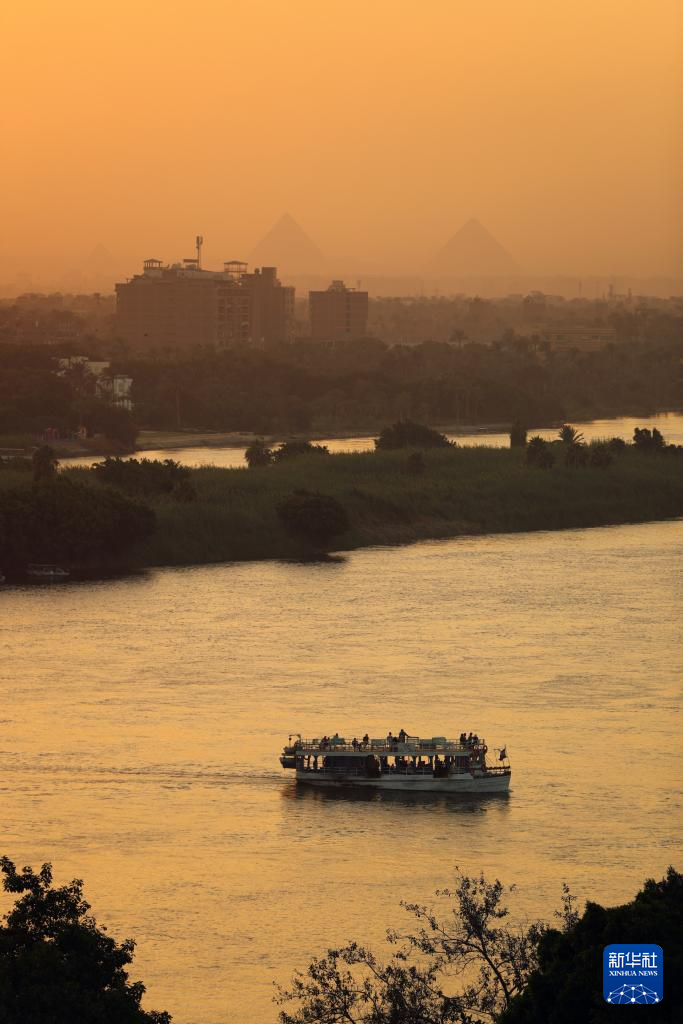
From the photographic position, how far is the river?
2854 inches

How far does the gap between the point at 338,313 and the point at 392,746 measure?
13998 centimetres

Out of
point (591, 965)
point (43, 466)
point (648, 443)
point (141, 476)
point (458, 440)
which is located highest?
point (458, 440)

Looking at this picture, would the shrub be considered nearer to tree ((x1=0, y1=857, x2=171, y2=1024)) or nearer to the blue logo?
tree ((x1=0, y1=857, x2=171, y2=1024))

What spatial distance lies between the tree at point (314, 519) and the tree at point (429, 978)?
97.0 feet

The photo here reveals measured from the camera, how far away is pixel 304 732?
88.2ft

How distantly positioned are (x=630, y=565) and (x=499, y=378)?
2407 inches

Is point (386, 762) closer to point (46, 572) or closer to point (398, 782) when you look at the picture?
point (398, 782)

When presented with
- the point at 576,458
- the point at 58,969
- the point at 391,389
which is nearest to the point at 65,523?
the point at 576,458

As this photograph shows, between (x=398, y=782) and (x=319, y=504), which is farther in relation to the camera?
(x=319, y=504)

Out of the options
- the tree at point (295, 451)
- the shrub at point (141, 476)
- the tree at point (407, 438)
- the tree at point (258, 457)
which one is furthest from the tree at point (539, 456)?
the shrub at point (141, 476)

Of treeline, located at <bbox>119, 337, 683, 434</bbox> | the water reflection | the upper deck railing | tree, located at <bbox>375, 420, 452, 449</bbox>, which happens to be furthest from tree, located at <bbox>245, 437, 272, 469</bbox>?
the water reflection

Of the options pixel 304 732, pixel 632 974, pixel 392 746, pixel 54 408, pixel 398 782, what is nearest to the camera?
pixel 632 974

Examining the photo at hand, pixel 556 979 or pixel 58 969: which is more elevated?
pixel 556 979

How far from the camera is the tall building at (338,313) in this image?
164 m
